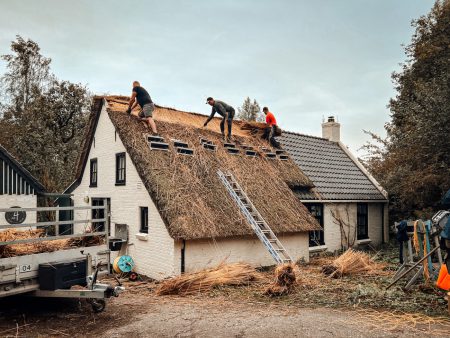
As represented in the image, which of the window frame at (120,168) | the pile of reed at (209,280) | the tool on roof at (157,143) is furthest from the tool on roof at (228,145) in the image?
the pile of reed at (209,280)

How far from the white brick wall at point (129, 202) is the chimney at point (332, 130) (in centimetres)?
1395

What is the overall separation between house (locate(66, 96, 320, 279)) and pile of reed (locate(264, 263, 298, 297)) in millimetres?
2695

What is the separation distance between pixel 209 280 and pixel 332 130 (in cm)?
1618

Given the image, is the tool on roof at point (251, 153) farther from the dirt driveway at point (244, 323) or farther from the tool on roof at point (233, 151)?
the dirt driveway at point (244, 323)

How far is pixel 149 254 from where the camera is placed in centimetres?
1264

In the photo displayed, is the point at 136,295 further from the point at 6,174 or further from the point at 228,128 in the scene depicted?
the point at 6,174

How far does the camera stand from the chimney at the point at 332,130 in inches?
945

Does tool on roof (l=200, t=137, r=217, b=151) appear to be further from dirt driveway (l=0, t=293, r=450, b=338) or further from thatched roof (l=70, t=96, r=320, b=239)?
dirt driveway (l=0, t=293, r=450, b=338)

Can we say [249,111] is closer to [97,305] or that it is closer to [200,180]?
[200,180]

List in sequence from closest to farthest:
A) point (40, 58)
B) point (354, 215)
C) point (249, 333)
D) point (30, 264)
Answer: point (249, 333) → point (30, 264) → point (354, 215) → point (40, 58)

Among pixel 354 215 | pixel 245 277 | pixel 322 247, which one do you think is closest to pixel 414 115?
pixel 354 215

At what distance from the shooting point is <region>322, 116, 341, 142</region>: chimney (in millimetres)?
24016

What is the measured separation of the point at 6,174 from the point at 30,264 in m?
12.3

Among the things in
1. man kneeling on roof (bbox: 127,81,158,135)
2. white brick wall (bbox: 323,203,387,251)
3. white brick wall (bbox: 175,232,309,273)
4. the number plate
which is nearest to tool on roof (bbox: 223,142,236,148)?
man kneeling on roof (bbox: 127,81,158,135)
